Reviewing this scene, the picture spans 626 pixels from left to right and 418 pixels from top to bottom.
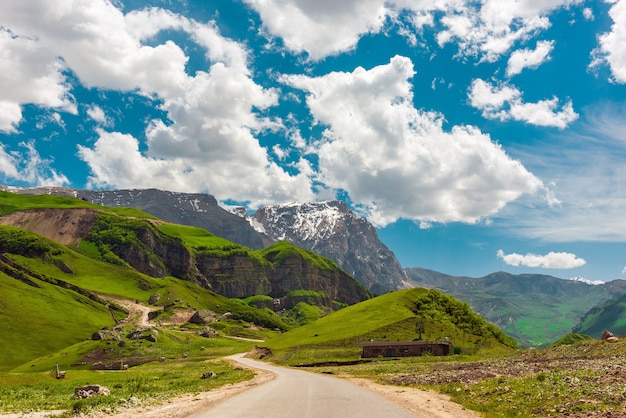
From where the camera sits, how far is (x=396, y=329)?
126750mm

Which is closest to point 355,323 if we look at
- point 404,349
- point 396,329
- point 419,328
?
point 396,329

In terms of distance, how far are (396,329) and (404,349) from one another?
20.5 metres

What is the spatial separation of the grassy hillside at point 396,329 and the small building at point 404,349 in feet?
15.8

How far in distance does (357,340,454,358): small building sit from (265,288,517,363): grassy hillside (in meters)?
4.82

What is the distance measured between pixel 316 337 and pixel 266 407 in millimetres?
112559

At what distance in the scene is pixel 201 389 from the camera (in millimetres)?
41281

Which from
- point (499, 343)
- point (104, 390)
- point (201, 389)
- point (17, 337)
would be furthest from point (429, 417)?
point (17, 337)

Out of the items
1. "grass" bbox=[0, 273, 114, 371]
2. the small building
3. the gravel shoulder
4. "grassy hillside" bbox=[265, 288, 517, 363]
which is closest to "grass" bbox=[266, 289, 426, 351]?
"grassy hillside" bbox=[265, 288, 517, 363]

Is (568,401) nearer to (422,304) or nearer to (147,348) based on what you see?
(422,304)

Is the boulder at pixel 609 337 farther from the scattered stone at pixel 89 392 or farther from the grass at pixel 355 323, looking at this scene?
the scattered stone at pixel 89 392

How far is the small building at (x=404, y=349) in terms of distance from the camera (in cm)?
10575

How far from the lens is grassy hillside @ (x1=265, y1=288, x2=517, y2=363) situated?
389 ft

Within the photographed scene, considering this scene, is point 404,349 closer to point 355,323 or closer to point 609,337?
point 355,323

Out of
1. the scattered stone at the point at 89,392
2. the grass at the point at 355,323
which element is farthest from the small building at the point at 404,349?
the scattered stone at the point at 89,392
